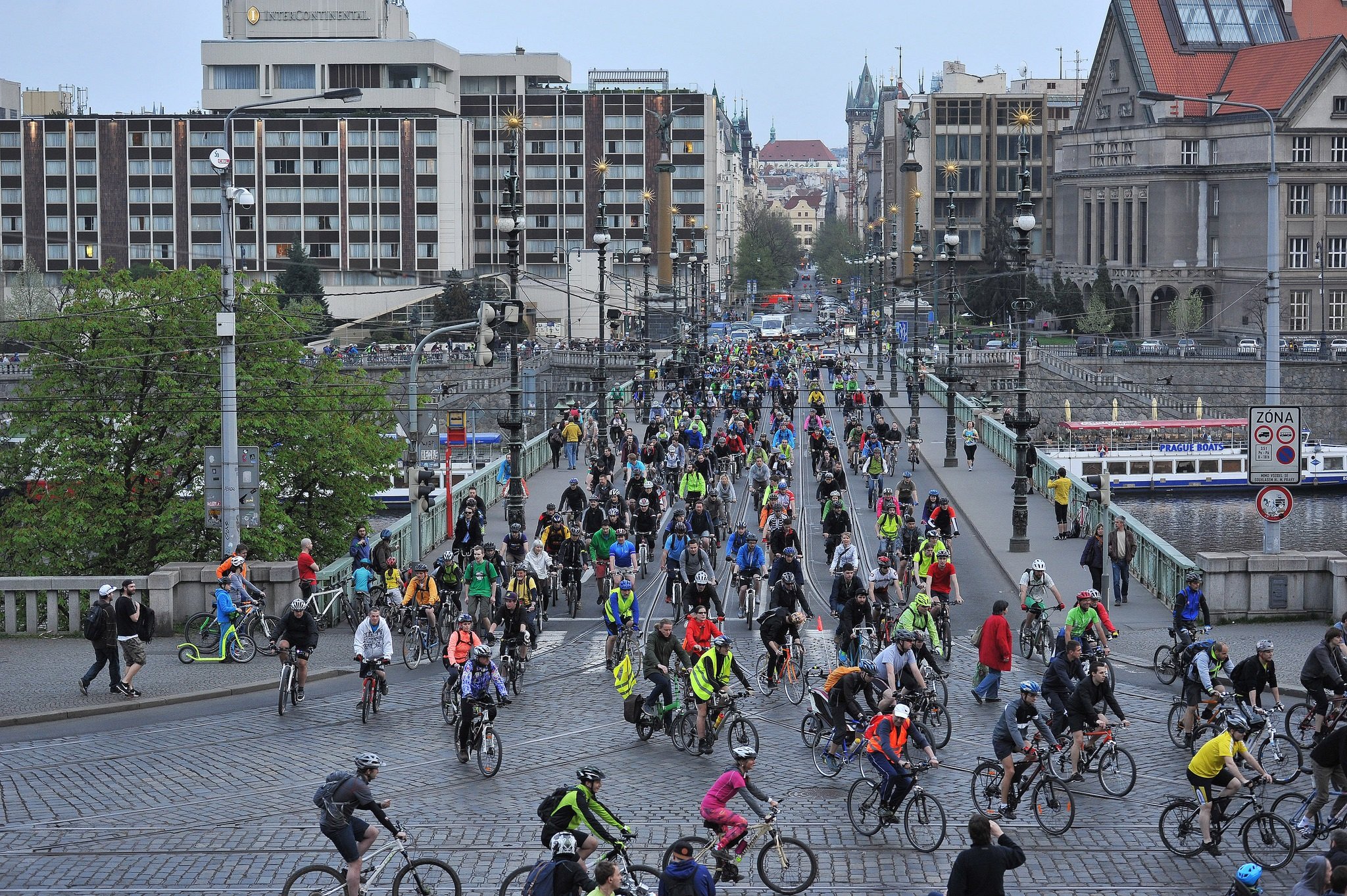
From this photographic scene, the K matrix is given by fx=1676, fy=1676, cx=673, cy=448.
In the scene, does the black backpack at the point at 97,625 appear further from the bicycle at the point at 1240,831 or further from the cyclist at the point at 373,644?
the bicycle at the point at 1240,831

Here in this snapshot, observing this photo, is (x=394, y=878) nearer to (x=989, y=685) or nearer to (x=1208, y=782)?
(x=1208, y=782)

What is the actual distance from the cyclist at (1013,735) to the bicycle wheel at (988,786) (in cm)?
9

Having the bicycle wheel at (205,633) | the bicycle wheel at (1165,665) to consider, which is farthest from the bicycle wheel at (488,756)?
the bicycle wheel at (1165,665)

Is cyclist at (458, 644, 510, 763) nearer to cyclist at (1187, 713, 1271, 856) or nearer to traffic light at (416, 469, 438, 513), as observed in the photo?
cyclist at (1187, 713, 1271, 856)

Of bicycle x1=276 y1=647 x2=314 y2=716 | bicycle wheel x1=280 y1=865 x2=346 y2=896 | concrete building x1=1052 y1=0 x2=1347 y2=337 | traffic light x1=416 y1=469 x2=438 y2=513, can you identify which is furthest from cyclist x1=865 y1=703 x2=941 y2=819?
concrete building x1=1052 y1=0 x2=1347 y2=337

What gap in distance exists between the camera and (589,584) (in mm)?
31188

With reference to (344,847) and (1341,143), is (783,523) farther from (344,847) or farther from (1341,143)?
(1341,143)

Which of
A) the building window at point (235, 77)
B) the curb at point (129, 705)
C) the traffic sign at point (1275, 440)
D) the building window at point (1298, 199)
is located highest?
the building window at point (235, 77)

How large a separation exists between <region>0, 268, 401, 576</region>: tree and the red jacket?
14792mm

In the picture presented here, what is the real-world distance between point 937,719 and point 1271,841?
5.00 meters

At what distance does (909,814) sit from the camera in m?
15.1

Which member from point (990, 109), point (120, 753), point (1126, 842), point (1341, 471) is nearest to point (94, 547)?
point (120, 753)

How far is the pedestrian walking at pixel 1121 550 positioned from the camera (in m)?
27.4

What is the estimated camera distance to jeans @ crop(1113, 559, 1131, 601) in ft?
91.0
